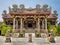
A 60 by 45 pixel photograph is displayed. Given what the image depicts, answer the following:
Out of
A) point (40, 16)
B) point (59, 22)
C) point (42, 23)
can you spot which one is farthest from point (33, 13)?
point (59, 22)

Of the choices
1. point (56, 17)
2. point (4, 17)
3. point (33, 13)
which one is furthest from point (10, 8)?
point (56, 17)

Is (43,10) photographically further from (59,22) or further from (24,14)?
(59,22)

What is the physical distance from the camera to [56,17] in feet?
123

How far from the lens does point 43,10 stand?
31.7 meters

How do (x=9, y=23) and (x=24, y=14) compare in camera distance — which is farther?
(x=9, y=23)

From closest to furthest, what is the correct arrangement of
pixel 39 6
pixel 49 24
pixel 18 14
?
pixel 18 14, pixel 39 6, pixel 49 24

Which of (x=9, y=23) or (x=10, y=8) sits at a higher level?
(x=10, y=8)

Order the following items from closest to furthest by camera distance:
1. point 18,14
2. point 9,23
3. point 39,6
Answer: point 18,14, point 39,6, point 9,23

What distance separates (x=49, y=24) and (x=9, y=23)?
8.34 metres

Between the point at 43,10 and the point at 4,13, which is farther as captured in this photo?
the point at 4,13

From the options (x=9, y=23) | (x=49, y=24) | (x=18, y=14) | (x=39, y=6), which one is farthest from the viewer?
(x=9, y=23)

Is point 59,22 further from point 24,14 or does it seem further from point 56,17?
point 24,14

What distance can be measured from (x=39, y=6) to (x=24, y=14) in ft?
11.1

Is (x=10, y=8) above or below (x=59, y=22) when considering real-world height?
above
